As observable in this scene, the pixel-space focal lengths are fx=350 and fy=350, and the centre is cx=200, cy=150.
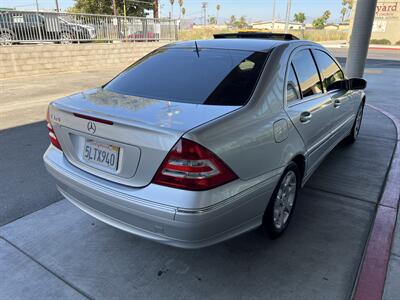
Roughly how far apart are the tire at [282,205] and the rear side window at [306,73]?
75cm

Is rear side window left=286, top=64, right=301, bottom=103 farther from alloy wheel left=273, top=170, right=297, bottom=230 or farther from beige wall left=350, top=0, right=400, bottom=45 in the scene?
beige wall left=350, top=0, right=400, bottom=45

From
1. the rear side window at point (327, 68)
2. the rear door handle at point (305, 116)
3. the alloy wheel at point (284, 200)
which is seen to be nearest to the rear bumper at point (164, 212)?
Answer: the alloy wheel at point (284, 200)

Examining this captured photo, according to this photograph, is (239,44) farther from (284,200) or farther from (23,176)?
(23,176)

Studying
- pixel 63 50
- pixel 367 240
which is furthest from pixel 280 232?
pixel 63 50

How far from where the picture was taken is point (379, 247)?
9.32ft

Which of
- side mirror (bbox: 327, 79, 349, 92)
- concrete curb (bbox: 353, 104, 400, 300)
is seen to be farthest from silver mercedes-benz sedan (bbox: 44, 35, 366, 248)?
concrete curb (bbox: 353, 104, 400, 300)

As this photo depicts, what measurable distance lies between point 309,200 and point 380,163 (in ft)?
5.36

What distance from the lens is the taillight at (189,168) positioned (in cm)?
198

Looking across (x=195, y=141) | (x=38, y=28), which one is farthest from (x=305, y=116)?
(x=38, y=28)

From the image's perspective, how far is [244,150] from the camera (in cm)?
222

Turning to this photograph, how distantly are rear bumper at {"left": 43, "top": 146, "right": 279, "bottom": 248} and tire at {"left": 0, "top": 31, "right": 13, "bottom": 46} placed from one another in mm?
10750

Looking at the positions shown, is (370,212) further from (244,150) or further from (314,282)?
(244,150)

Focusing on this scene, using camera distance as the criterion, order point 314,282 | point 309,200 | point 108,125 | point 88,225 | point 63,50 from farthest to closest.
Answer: point 63,50 < point 309,200 < point 88,225 < point 314,282 < point 108,125

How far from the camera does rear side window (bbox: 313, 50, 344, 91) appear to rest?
362cm
